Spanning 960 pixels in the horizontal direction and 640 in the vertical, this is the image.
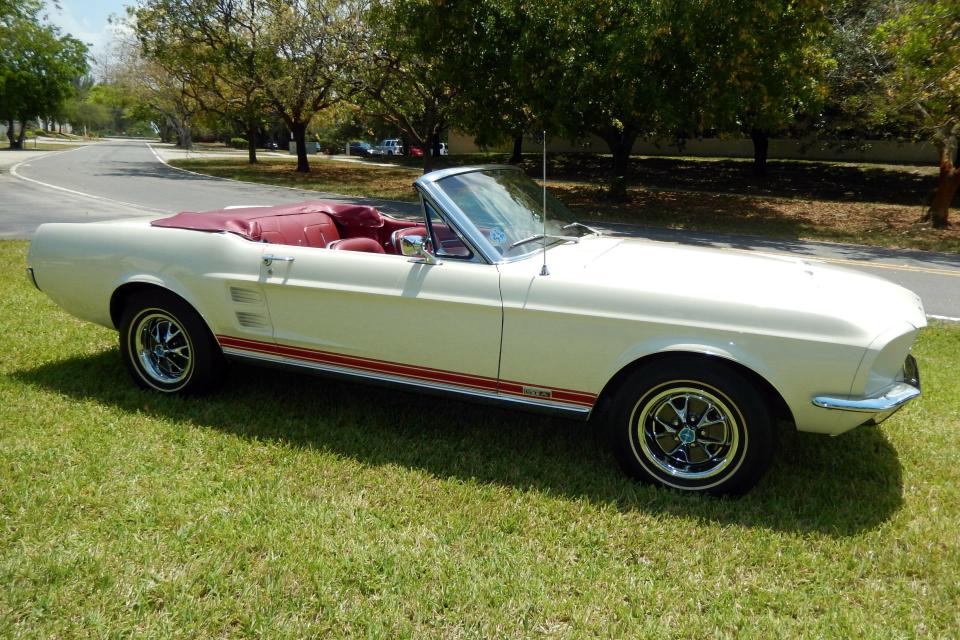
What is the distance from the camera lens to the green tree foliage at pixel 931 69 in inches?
509

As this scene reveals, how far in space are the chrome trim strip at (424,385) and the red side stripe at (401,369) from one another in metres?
0.02

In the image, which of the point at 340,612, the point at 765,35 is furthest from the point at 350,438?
the point at 765,35

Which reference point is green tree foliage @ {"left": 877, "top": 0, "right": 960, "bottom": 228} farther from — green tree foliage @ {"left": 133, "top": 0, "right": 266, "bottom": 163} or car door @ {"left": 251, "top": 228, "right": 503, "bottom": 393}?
green tree foliage @ {"left": 133, "top": 0, "right": 266, "bottom": 163}

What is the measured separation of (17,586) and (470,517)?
182 centimetres

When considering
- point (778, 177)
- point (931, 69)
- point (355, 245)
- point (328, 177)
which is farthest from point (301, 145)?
point (355, 245)

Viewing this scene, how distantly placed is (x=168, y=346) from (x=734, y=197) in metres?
21.0

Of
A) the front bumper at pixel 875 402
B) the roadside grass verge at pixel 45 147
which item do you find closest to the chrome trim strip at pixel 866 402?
the front bumper at pixel 875 402

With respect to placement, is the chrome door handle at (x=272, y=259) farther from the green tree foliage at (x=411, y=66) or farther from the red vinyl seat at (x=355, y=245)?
the green tree foliage at (x=411, y=66)

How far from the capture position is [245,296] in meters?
4.29

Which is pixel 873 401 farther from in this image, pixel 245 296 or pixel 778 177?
pixel 778 177

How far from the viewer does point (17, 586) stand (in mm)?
2816

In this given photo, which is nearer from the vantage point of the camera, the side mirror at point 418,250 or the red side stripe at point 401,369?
the red side stripe at point 401,369

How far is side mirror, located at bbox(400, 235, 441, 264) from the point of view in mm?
3875

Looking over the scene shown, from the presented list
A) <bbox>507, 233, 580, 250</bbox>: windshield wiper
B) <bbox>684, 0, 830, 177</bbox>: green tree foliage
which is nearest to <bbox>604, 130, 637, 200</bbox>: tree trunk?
<bbox>684, 0, 830, 177</bbox>: green tree foliage
